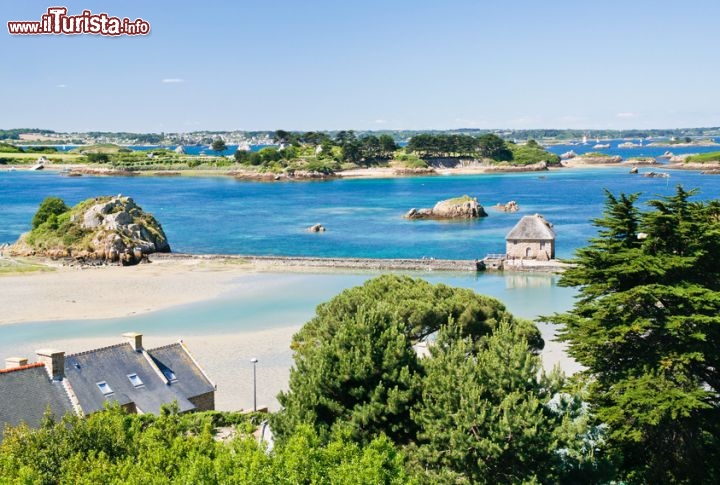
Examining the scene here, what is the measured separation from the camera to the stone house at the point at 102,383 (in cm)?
2138

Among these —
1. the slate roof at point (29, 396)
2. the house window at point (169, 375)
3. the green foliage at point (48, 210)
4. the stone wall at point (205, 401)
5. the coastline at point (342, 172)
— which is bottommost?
the stone wall at point (205, 401)

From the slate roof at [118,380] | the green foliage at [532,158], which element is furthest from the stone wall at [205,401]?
the green foliage at [532,158]

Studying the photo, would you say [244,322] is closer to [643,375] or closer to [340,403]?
[340,403]

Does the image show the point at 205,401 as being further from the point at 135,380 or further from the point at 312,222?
the point at 312,222

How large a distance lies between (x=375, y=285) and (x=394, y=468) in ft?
48.6

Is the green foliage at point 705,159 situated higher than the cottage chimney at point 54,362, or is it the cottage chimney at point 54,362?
the green foliage at point 705,159

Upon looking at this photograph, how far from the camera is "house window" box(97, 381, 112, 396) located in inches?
926

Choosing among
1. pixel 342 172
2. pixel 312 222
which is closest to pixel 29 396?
pixel 312 222

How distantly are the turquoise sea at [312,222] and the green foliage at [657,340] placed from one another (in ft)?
58.1

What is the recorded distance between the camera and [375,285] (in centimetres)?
2934

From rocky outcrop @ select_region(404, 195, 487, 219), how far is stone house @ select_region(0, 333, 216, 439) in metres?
67.4

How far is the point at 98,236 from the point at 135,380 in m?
41.4

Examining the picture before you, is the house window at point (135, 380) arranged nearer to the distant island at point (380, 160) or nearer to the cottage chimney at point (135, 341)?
the cottage chimney at point (135, 341)

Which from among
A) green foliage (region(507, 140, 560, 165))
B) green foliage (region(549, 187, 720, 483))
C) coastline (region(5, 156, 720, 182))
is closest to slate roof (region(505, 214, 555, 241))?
green foliage (region(549, 187, 720, 483))
